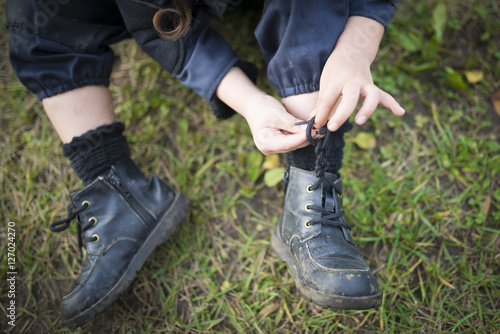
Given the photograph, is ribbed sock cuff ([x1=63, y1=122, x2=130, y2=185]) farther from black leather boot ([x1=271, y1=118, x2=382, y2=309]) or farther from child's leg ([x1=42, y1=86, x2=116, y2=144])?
black leather boot ([x1=271, y1=118, x2=382, y2=309])

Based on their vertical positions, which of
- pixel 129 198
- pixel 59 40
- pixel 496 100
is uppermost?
pixel 59 40

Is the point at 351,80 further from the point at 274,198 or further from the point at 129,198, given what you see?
the point at 129,198

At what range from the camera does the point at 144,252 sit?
4.20 ft

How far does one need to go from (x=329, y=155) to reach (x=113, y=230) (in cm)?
85

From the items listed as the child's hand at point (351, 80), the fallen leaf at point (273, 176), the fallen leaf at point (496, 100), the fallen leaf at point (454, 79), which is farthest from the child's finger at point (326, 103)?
the fallen leaf at point (496, 100)

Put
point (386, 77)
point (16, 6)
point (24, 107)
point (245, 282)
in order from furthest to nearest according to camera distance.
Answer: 1. point (24, 107)
2. point (386, 77)
3. point (245, 282)
4. point (16, 6)

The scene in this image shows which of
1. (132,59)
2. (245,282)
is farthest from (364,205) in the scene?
(132,59)

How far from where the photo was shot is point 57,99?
1.23m

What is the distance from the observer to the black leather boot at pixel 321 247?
0.98 m

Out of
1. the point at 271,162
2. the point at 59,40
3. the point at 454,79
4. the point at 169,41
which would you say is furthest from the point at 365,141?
the point at 59,40

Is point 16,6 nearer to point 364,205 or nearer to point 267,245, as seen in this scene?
point 267,245

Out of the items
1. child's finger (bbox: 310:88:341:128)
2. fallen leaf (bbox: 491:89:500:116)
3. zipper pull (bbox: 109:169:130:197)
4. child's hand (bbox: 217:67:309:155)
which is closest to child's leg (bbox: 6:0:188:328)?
zipper pull (bbox: 109:169:130:197)

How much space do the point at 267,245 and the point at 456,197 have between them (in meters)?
0.84

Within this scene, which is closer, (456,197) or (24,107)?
(456,197)
